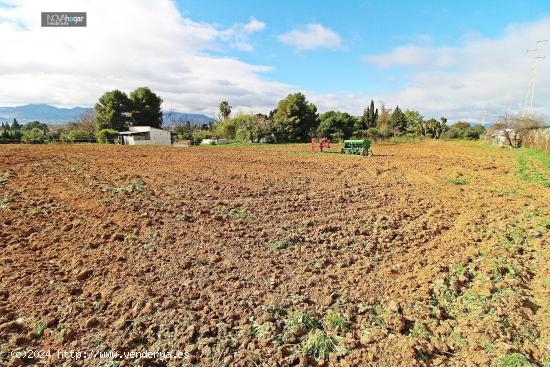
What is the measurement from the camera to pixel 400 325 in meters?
3.50

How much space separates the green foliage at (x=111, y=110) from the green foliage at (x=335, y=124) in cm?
2680

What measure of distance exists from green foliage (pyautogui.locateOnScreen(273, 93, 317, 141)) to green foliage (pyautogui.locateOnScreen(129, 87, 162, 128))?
1797cm

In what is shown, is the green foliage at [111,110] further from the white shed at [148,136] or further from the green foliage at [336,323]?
the green foliage at [336,323]

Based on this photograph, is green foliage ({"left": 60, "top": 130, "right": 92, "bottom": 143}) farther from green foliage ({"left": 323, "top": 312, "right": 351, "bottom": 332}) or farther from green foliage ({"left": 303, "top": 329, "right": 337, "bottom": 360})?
green foliage ({"left": 303, "top": 329, "right": 337, "bottom": 360})

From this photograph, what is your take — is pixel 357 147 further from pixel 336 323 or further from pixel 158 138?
pixel 158 138

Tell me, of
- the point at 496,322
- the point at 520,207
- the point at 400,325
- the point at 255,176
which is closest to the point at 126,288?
the point at 400,325

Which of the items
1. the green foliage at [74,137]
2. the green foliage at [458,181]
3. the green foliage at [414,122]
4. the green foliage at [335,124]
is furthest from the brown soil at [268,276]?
the green foliage at [414,122]

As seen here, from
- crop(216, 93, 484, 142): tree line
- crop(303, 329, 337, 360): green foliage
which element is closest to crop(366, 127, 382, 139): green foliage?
crop(216, 93, 484, 142): tree line

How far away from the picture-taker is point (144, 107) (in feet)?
152

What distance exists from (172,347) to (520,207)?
8274 millimetres

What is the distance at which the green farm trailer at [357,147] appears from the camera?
62.3 feet

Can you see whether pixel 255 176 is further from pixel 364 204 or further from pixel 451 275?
pixel 451 275

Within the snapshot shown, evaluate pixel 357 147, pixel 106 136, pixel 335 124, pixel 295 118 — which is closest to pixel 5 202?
pixel 357 147

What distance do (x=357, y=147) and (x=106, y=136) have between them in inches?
1137
